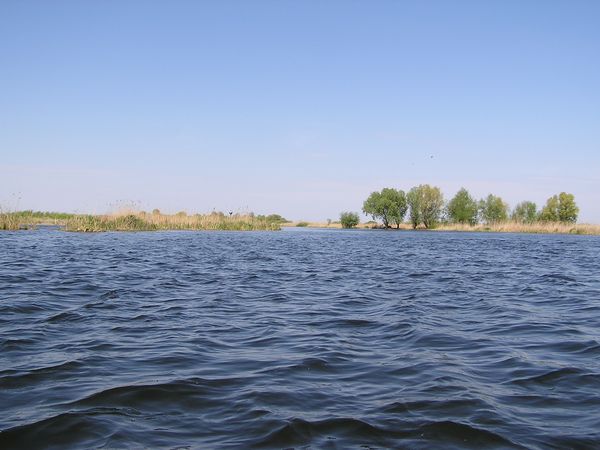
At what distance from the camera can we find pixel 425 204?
101 metres

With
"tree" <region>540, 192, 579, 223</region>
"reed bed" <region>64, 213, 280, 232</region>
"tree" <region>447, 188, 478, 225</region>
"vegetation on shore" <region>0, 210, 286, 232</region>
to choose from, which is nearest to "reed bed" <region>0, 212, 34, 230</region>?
"vegetation on shore" <region>0, 210, 286, 232</region>

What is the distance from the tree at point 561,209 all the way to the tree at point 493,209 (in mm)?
8971

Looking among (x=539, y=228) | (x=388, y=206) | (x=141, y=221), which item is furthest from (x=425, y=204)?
(x=141, y=221)

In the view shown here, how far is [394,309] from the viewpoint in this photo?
10.0 metres

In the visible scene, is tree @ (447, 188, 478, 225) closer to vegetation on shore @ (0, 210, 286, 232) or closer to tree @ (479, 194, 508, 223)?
tree @ (479, 194, 508, 223)

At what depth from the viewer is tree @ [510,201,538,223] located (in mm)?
113500

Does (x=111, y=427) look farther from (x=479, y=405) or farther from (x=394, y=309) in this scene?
(x=394, y=309)

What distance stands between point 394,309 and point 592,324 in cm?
344

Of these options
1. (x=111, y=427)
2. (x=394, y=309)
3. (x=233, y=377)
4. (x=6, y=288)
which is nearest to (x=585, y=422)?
(x=233, y=377)

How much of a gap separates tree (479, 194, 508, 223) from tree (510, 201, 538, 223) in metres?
3.83

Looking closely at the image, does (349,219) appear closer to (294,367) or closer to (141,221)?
(141,221)

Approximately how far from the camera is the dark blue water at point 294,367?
13.2 ft

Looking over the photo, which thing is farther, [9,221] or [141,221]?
[141,221]

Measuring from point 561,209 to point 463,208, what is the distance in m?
18.8
